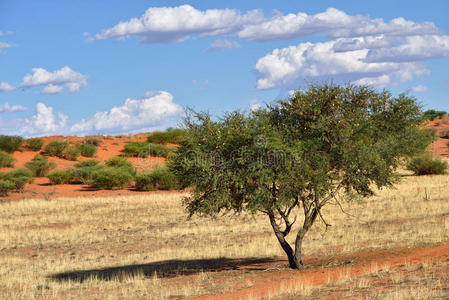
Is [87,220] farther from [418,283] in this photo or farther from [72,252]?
[418,283]

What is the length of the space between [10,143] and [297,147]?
214 ft

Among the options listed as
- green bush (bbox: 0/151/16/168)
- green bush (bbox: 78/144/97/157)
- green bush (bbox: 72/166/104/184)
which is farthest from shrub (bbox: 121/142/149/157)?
green bush (bbox: 72/166/104/184)

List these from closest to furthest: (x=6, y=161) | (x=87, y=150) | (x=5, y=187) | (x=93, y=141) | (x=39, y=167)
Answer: (x=5, y=187) < (x=39, y=167) < (x=6, y=161) < (x=87, y=150) < (x=93, y=141)

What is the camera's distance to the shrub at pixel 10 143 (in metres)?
72.4

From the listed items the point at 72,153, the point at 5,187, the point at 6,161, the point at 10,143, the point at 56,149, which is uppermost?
the point at 10,143

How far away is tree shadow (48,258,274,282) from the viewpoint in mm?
19359

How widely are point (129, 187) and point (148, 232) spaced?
953 inches

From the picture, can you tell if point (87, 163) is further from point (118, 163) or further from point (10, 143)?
point (10, 143)

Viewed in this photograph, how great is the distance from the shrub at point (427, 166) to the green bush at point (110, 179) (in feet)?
87.1

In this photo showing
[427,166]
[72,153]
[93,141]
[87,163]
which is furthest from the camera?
[93,141]

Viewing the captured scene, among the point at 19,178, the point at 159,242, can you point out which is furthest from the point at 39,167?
the point at 159,242

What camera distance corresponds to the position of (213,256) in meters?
22.7

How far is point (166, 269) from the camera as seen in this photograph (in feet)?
67.1

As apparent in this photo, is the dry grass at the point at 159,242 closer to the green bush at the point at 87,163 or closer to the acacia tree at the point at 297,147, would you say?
the acacia tree at the point at 297,147
